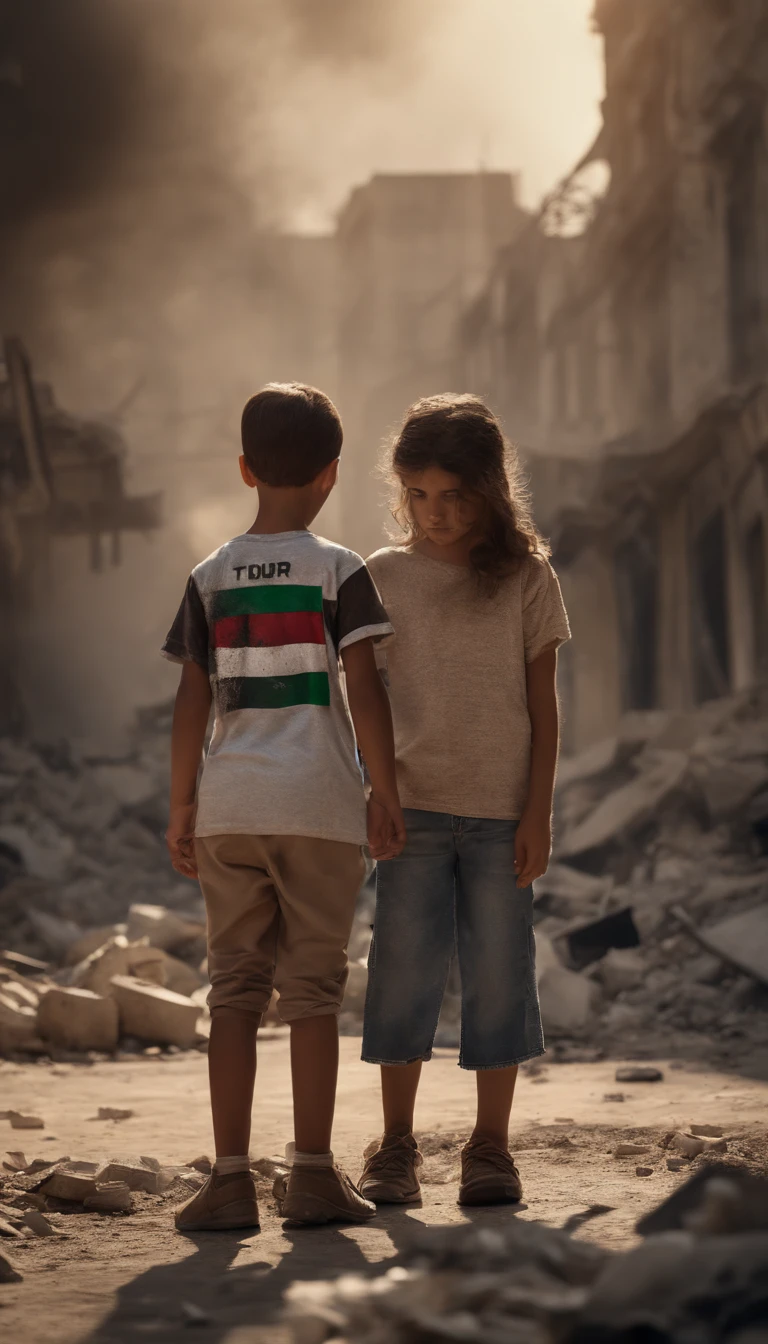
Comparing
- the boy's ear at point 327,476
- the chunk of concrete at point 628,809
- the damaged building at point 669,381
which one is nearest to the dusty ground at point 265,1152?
the boy's ear at point 327,476

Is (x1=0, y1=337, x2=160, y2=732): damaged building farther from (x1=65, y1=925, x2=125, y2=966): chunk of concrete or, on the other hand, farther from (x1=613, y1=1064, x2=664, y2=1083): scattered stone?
(x1=613, y1=1064, x2=664, y2=1083): scattered stone

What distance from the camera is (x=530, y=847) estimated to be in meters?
3.00

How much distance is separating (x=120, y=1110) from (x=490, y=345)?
24667mm

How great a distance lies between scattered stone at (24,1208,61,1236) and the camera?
8.70ft

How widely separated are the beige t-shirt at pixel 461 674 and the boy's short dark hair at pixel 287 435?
35 cm

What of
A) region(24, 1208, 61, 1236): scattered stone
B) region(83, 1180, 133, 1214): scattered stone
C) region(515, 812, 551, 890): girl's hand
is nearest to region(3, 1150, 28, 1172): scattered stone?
region(83, 1180, 133, 1214): scattered stone

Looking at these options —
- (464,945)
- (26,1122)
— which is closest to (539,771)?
(464,945)

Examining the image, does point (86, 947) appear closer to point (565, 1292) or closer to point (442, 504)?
Result: point (442, 504)

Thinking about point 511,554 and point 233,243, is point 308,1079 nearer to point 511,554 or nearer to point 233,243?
point 511,554

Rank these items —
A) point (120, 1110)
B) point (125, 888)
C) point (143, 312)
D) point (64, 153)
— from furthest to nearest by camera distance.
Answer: point (143, 312) → point (64, 153) → point (125, 888) → point (120, 1110)

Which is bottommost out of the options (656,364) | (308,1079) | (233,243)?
(308,1079)

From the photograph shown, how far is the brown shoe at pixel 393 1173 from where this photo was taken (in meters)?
2.89

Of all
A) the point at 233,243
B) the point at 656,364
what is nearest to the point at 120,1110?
the point at 656,364

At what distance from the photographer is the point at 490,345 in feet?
90.9
